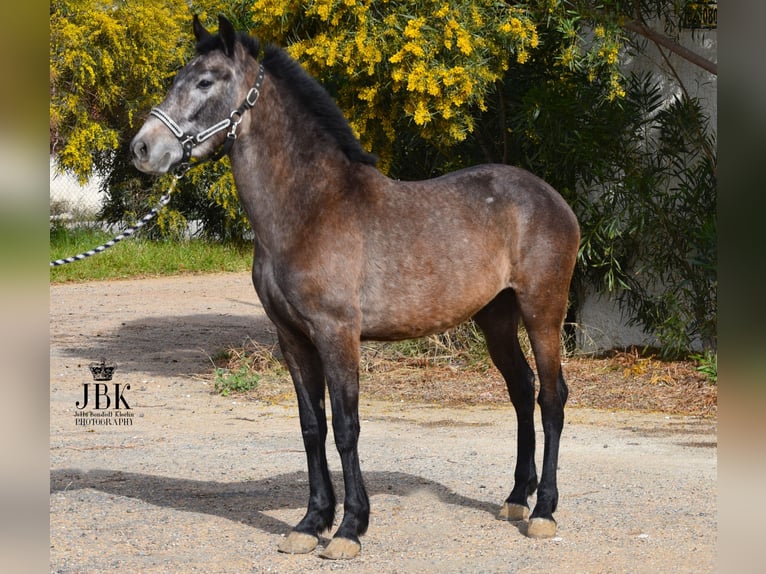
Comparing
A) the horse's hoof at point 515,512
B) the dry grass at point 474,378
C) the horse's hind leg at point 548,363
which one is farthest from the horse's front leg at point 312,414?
the dry grass at point 474,378

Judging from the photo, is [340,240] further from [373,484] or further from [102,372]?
[102,372]

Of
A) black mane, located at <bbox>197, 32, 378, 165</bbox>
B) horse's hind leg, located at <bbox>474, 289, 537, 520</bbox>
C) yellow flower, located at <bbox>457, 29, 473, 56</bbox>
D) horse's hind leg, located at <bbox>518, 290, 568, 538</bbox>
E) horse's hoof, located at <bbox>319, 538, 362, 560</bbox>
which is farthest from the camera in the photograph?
yellow flower, located at <bbox>457, 29, 473, 56</bbox>

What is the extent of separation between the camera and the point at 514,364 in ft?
17.5

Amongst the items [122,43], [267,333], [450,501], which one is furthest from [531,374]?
[122,43]

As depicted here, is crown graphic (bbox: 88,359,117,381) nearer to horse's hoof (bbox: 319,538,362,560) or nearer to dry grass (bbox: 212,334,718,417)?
dry grass (bbox: 212,334,718,417)

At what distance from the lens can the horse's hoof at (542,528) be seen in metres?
4.74

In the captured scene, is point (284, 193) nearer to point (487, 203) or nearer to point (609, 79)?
point (487, 203)

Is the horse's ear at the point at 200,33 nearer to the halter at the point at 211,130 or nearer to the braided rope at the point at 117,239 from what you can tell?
the halter at the point at 211,130

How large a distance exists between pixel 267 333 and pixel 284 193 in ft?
22.4

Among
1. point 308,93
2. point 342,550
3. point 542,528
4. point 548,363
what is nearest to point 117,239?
point 308,93

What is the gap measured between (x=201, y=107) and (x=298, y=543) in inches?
81.7

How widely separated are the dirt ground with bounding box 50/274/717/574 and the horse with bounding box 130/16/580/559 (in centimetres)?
29

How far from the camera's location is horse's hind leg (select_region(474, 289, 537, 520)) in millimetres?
5262

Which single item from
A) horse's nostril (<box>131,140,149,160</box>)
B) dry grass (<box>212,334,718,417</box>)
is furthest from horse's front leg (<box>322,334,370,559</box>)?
dry grass (<box>212,334,718,417</box>)
